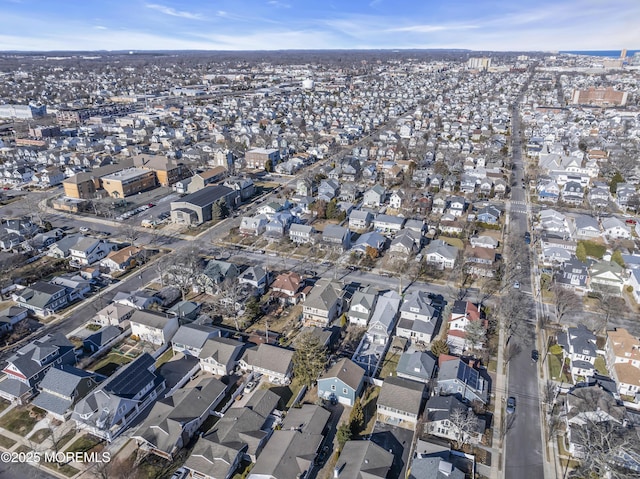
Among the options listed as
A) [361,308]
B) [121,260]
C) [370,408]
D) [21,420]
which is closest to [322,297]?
[361,308]

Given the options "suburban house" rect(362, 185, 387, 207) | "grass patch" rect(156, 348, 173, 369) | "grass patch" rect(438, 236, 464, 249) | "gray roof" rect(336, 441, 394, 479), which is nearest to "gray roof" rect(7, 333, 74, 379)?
"grass patch" rect(156, 348, 173, 369)

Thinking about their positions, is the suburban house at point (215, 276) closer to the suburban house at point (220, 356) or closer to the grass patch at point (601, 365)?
the suburban house at point (220, 356)

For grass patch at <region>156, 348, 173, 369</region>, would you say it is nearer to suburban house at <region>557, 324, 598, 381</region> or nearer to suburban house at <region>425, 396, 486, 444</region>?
suburban house at <region>425, 396, 486, 444</region>

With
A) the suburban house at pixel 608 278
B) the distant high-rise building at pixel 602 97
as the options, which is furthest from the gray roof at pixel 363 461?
the distant high-rise building at pixel 602 97

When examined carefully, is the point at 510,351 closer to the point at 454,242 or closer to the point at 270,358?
the point at 270,358

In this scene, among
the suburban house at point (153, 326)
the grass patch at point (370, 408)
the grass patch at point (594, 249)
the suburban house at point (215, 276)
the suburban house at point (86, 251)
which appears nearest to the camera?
the grass patch at point (370, 408)

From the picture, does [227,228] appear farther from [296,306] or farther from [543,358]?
[543,358]

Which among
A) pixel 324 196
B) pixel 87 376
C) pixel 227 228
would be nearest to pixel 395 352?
pixel 87 376
